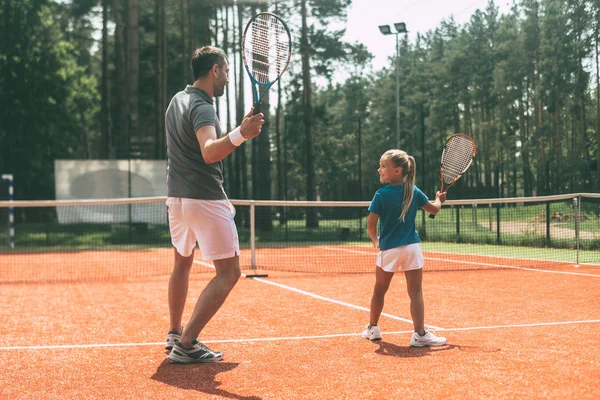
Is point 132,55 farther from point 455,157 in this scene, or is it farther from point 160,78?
point 455,157

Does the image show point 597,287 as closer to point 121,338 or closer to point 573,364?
A: point 573,364

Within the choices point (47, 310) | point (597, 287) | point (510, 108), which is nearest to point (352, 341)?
point (47, 310)

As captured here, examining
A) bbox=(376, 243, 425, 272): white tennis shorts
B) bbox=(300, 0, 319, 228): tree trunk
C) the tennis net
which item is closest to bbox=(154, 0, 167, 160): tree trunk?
the tennis net

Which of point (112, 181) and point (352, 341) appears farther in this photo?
point (112, 181)

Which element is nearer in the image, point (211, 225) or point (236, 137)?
point (236, 137)

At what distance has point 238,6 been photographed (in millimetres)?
30094

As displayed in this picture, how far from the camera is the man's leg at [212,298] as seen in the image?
15.8 feet

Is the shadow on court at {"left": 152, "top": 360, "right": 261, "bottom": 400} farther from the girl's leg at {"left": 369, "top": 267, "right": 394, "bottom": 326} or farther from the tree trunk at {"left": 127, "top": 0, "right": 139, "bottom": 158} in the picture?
the tree trunk at {"left": 127, "top": 0, "right": 139, "bottom": 158}

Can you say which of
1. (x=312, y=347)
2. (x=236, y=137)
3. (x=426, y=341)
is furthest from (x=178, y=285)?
(x=426, y=341)

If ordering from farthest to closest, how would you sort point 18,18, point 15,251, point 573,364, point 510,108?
point 510,108, point 18,18, point 15,251, point 573,364

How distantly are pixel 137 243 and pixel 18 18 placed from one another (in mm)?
15843

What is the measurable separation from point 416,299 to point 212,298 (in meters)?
1.61

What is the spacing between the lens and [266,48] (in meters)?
5.16

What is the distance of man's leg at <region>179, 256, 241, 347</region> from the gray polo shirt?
18.0 inches
